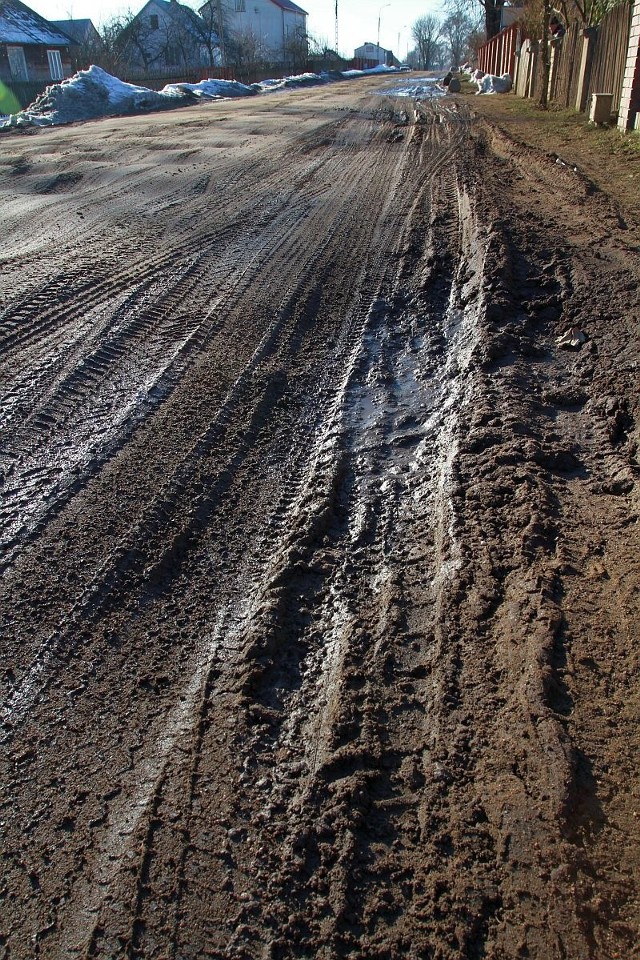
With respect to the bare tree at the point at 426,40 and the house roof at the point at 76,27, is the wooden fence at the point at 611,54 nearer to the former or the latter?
the house roof at the point at 76,27

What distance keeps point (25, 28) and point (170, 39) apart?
16398mm

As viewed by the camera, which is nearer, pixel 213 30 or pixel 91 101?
pixel 91 101

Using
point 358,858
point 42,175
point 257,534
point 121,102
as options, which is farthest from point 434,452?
point 121,102

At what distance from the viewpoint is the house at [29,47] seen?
151ft

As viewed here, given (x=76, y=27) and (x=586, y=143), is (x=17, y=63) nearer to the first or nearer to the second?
(x=76, y=27)

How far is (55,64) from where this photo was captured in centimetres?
4866

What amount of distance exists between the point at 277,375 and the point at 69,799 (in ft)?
11.2

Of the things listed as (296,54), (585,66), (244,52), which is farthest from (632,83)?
(296,54)

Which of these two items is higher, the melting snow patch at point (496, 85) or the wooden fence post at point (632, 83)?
the melting snow patch at point (496, 85)

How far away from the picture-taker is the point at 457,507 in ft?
12.0

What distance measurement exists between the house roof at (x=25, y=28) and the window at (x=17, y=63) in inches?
42.1

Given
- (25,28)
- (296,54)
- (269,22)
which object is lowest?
(296,54)

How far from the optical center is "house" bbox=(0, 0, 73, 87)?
46.1 m

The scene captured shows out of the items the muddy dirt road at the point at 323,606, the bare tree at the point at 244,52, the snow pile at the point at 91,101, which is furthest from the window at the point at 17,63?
the muddy dirt road at the point at 323,606
